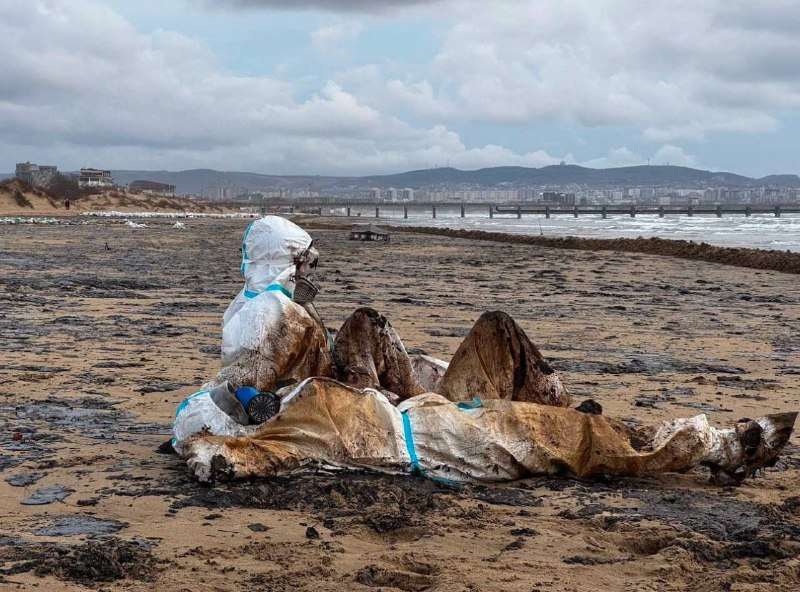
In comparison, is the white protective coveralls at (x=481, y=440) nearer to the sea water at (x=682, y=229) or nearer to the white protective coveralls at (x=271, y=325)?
the white protective coveralls at (x=271, y=325)

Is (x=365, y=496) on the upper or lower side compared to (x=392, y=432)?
lower

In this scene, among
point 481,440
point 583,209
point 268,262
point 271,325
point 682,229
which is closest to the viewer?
point 481,440

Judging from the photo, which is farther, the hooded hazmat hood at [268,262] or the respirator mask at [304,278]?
the respirator mask at [304,278]

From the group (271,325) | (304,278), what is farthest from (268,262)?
(271,325)

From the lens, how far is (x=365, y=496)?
491cm

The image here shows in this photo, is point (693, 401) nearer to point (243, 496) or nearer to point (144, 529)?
point (243, 496)

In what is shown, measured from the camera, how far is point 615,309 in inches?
561

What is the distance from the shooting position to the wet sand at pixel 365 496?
12.9 ft

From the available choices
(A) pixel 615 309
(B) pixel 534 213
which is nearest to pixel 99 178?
(B) pixel 534 213

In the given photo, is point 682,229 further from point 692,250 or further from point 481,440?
point 481,440

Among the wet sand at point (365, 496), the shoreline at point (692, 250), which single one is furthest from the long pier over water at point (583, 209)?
the wet sand at point (365, 496)

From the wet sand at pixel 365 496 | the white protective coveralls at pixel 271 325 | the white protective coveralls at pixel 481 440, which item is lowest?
the wet sand at pixel 365 496

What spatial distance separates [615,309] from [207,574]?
36.3 feet

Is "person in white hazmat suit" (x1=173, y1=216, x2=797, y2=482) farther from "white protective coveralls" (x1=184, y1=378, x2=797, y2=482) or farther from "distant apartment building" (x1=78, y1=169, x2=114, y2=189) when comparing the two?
"distant apartment building" (x1=78, y1=169, x2=114, y2=189)
